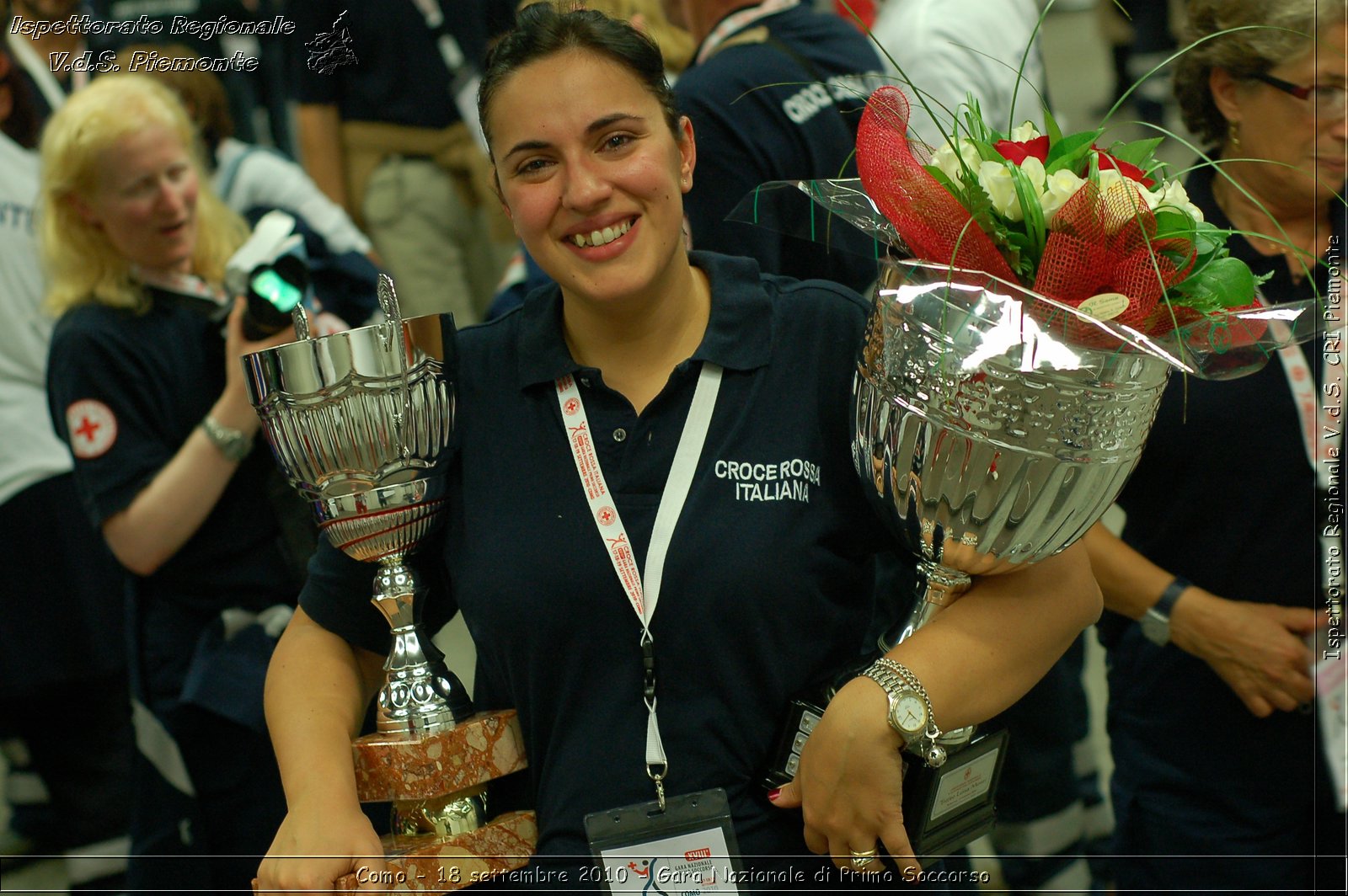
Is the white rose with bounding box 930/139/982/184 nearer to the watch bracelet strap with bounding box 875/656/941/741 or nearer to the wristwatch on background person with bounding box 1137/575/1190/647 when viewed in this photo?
the watch bracelet strap with bounding box 875/656/941/741

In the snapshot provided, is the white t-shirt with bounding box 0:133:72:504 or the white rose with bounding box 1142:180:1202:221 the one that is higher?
the white t-shirt with bounding box 0:133:72:504

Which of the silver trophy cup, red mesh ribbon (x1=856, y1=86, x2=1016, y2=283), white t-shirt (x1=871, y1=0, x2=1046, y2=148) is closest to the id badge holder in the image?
the silver trophy cup

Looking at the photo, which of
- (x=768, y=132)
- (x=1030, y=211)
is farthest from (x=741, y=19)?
(x=1030, y=211)

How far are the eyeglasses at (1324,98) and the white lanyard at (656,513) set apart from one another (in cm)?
105

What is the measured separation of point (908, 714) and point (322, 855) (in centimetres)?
67

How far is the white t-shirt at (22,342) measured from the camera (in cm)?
290

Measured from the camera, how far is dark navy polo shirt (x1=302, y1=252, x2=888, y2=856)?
1.49 meters

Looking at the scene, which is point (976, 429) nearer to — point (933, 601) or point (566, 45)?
point (933, 601)

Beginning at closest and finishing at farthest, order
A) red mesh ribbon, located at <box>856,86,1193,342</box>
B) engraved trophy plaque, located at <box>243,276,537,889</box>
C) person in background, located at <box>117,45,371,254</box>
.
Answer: red mesh ribbon, located at <box>856,86,1193,342</box>, engraved trophy plaque, located at <box>243,276,537,889</box>, person in background, located at <box>117,45,371,254</box>

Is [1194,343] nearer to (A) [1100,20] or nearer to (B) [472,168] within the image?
(B) [472,168]

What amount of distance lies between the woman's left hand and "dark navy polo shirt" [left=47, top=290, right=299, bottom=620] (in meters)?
1.27

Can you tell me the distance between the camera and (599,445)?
1552 mm

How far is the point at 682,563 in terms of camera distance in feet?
4.85

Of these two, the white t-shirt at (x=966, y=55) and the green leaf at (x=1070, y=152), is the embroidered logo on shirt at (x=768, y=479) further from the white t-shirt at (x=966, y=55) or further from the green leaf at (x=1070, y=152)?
the white t-shirt at (x=966, y=55)
